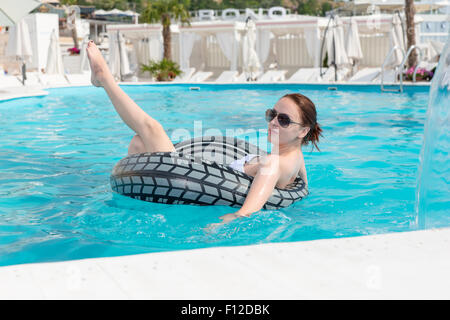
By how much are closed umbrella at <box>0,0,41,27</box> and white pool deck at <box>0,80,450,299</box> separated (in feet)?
37.7

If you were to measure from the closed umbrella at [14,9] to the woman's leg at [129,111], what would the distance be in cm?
904

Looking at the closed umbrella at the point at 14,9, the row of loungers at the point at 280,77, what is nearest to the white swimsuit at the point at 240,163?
the closed umbrella at the point at 14,9

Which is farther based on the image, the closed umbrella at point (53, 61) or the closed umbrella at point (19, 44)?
the closed umbrella at point (53, 61)

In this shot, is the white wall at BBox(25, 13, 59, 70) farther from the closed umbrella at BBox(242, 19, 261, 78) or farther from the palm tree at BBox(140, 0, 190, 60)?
the closed umbrella at BBox(242, 19, 261, 78)

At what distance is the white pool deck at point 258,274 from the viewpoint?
159cm

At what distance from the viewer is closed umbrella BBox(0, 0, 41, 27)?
39.4 feet

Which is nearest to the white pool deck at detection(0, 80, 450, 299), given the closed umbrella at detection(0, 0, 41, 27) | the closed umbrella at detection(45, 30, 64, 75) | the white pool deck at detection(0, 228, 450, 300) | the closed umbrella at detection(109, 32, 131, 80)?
the white pool deck at detection(0, 228, 450, 300)

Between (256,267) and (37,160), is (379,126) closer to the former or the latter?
(37,160)

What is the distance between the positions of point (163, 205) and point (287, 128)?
1.06 m

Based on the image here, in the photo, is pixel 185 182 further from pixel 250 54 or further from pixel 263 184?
pixel 250 54

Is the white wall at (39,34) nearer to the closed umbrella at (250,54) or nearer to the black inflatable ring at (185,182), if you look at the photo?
the closed umbrella at (250,54)

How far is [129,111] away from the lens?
379 cm

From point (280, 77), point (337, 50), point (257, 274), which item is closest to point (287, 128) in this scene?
point (257, 274)

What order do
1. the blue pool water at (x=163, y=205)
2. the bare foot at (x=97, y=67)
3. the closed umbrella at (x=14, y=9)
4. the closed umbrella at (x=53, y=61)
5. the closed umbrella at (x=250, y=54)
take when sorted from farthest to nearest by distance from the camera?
the closed umbrella at (x=53, y=61)
the closed umbrella at (x=250, y=54)
the closed umbrella at (x=14, y=9)
the bare foot at (x=97, y=67)
the blue pool water at (x=163, y=205)
